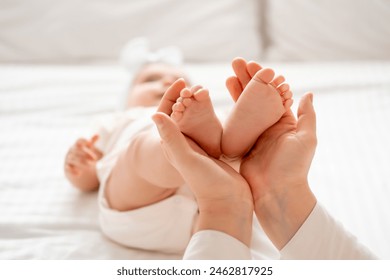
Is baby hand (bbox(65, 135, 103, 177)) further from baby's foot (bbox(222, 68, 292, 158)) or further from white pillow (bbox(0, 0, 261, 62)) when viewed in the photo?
white pillow (bbox(0, 0, 261, 62))

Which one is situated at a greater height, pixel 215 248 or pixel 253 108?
pixel 253 108

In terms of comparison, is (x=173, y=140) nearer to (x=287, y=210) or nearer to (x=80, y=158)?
(x=287, y=210)

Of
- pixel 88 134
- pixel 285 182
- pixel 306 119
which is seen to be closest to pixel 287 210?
pixel 285 182

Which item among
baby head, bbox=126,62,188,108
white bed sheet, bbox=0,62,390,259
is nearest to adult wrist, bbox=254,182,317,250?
white bed sheet, bbox=0,62,390,259

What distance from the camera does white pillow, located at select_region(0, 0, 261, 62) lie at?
5.70 feet

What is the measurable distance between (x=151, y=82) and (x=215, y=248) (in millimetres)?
756

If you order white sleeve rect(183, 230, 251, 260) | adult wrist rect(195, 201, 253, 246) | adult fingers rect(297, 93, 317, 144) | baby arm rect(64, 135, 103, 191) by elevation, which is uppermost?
adult fingers rect(297, 93, 317, 144)

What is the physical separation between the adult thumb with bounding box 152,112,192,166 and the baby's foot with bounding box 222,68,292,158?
0.36 feet

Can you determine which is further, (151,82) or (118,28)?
(118,28)

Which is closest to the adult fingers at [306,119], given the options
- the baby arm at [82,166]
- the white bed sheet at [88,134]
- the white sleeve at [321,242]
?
the white sleeve at [321,242]

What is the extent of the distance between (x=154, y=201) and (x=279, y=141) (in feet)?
0.95

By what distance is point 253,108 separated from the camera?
30.4 inches

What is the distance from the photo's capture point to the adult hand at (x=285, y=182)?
2.44 feet
